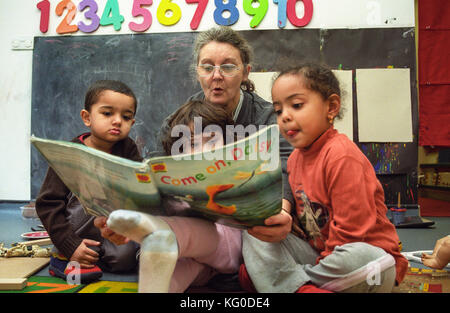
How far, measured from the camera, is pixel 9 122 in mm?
2533

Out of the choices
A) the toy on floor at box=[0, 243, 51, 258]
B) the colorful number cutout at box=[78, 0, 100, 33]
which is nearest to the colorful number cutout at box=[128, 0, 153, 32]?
the colorful number cutout at box=[78, 0, 100, 33]

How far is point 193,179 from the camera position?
0.54 metres

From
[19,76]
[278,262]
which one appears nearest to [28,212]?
[19,76]

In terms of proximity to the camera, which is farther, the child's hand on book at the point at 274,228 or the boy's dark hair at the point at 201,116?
the boy's dark hair at the point at 201,116

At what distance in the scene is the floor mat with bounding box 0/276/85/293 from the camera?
2.71ft

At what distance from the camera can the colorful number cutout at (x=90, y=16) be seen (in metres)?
2.40

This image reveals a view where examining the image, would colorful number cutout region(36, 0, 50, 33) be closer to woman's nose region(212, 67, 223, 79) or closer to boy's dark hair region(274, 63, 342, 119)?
woman's nose region(212, 67, 223, 79)

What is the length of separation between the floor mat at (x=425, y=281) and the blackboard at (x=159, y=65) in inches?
54.0

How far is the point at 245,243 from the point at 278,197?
0.22 m

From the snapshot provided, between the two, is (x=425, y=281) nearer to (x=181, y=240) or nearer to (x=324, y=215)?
(x=324, y=215)

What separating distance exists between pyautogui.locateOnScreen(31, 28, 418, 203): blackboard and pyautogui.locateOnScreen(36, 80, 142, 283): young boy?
1340 millimetres

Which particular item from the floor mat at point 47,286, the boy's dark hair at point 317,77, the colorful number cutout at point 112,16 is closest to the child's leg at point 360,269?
the boy's dark hair at point 317,77

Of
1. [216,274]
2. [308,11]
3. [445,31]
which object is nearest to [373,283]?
[216,274]

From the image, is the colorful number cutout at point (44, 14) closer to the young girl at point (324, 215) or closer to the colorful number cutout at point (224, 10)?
the colorful number cutout at point (224, 10)
